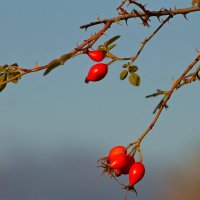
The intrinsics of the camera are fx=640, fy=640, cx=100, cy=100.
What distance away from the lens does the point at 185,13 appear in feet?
13.7

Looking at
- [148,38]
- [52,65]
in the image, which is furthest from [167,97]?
[52,65]

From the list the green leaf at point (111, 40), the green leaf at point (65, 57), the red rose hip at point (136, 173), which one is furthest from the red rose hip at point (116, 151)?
the green leaf at point (65, 57)

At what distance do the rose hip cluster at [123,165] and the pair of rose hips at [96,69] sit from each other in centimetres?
44

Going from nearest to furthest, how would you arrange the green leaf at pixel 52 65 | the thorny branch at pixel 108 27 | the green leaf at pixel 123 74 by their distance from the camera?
the green leaf at pixel 52 65 < the thorny branch at pixel 108 27 < the green leaf at pixel 123 74

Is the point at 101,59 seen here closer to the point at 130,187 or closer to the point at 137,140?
the point at 137,140

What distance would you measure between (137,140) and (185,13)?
96 centimetres

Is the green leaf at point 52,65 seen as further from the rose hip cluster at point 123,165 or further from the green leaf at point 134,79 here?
the green leaf at point 134,79

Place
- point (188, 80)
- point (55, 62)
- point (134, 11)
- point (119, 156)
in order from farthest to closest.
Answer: point (188, 80), point (134, 11), point (119, 156), point (55, 62)

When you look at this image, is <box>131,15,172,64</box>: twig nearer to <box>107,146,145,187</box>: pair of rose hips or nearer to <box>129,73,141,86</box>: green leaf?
<box>129,73,141,86</box>: green leaf

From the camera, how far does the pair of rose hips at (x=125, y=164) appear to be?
12.2ft

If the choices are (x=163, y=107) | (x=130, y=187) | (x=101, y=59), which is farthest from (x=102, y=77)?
(x=130, y=187)

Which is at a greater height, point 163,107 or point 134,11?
point 134,11

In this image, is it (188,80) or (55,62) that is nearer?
(55,62)

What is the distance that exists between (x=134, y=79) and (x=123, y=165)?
2.05 ft
